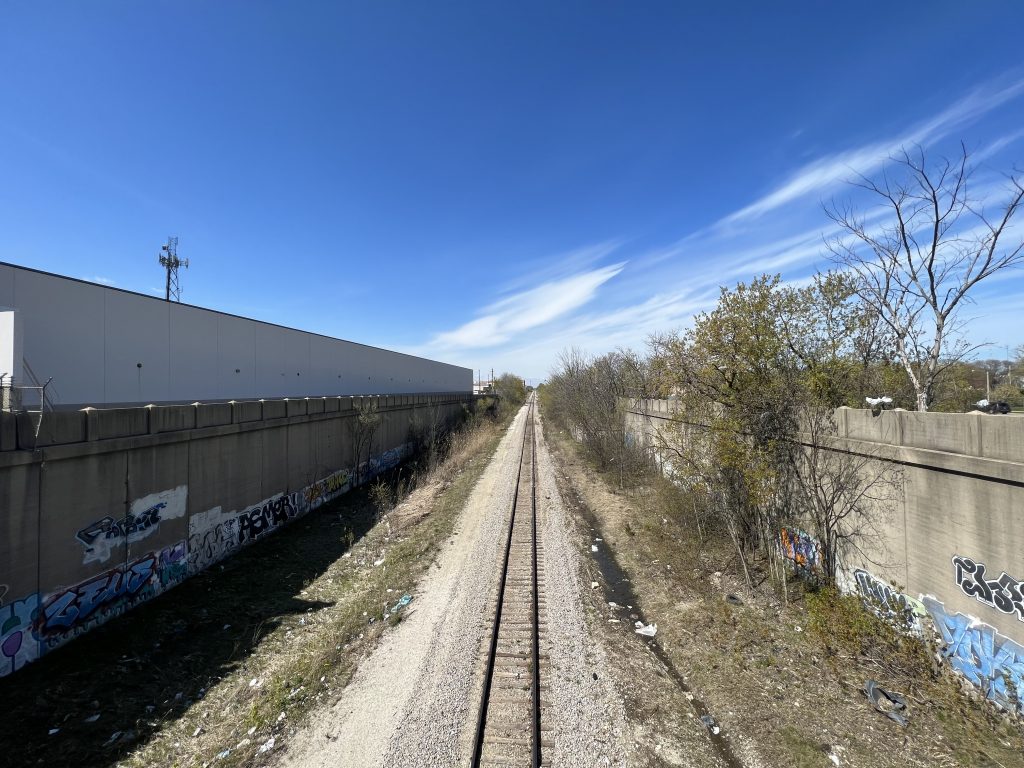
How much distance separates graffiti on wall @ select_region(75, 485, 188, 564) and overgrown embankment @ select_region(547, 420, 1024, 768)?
8116 mm

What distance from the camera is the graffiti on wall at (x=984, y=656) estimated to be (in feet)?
14.0

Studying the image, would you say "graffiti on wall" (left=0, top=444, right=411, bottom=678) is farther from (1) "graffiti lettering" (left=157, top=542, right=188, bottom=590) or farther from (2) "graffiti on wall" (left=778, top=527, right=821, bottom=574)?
(2) "graffiti on wall" (left=778, top=527, right=821, bottom=574)

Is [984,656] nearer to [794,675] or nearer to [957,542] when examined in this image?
[957,542]

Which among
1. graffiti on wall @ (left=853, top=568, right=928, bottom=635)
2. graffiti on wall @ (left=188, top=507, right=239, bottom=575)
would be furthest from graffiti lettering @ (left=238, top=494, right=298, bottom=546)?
graffiti on wall @ (left=853, top=568, right=928, bottom=635)

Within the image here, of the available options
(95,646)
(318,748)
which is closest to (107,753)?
(318,748)

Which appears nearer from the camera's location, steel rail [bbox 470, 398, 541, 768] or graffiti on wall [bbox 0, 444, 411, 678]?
steel rail [bbox 470, 398, 541, 768]

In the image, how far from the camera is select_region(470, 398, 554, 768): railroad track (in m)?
4.39

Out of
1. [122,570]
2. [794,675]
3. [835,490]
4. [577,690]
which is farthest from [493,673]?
[122,570]

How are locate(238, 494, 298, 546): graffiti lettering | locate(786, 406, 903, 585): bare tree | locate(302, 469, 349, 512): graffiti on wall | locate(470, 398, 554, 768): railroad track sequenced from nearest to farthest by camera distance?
1. locate(470, 398, 554, 768): railroad track
2. locate(786, 406, 903, 585): bare tree
3. locate(238, 494, 298, 546): graffiti lettering
4. locate(302, 469, 349, 512): graffiti on wall

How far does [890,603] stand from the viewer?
5816 millimetres

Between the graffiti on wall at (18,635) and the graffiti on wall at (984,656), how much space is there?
1130 cm

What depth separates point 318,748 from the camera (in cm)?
443

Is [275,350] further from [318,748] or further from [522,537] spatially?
[318,748]

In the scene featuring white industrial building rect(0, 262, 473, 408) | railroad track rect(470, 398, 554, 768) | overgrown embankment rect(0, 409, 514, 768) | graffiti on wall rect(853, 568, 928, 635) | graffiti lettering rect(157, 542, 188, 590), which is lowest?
overgrown embankment rect(0, 409, 514, 768)
